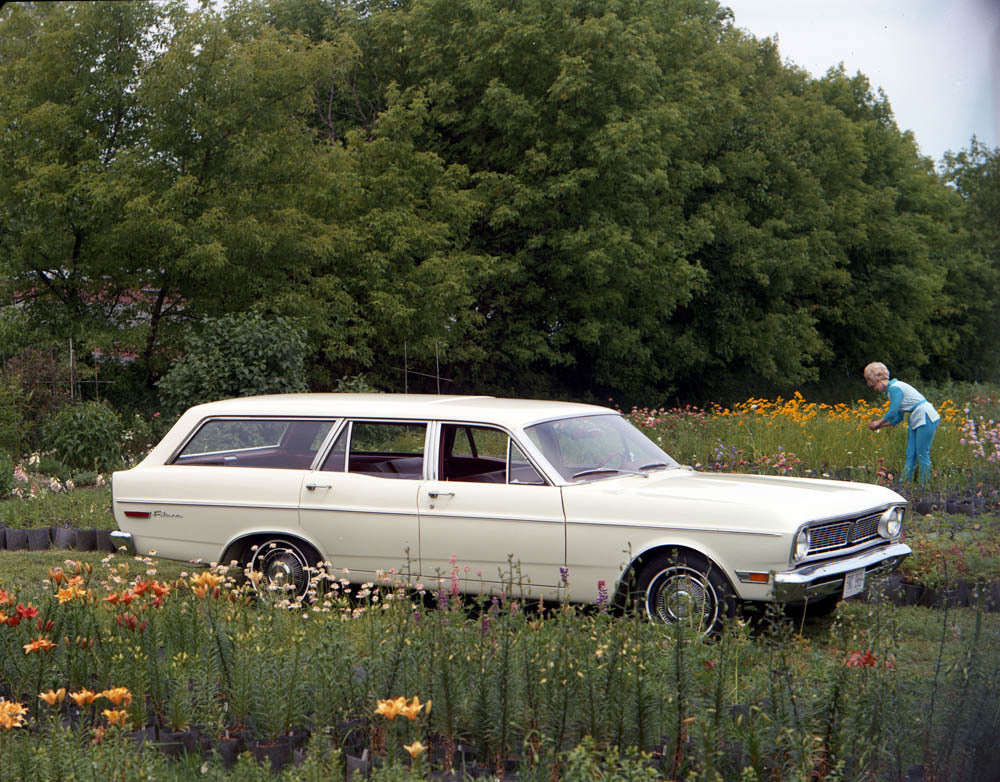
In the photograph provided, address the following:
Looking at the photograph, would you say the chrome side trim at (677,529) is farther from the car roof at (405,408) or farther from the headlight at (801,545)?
the car roof at (405,408)

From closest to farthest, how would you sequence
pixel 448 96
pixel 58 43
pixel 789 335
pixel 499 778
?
pixel 499 778, pixel 58 43, pixel 448 96, pixel 789 335

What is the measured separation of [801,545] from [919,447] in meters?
6.12

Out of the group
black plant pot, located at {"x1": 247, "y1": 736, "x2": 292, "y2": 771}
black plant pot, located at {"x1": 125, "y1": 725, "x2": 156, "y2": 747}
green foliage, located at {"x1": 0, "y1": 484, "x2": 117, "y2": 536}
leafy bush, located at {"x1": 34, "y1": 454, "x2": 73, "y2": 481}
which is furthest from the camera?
leafy bush, located at {"x1": 34, "y1": 454, "x2": 73, "y2": 481}

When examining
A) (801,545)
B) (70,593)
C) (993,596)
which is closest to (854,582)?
(801,545)

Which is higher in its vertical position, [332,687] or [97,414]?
[97,414]

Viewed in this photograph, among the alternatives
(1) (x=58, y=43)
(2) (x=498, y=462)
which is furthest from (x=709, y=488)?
(1) (x=58, y=43)

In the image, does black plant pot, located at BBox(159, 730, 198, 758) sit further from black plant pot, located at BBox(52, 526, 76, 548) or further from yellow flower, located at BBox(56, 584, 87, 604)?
black plant pot, located at BBox(52, 526, 76, 548)

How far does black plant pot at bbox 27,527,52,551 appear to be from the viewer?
998 cm

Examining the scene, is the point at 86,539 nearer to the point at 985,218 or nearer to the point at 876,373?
the point at 876,373

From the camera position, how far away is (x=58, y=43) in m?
16.3

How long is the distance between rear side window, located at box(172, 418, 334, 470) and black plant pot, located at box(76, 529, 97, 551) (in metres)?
2.53

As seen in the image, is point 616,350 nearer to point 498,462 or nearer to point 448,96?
point 448,96

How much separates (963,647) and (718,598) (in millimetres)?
2485

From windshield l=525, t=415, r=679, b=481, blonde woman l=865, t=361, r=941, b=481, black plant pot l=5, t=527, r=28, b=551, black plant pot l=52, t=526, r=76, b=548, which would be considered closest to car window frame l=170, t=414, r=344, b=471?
windshield l=525, t=415, r=679, b=481
